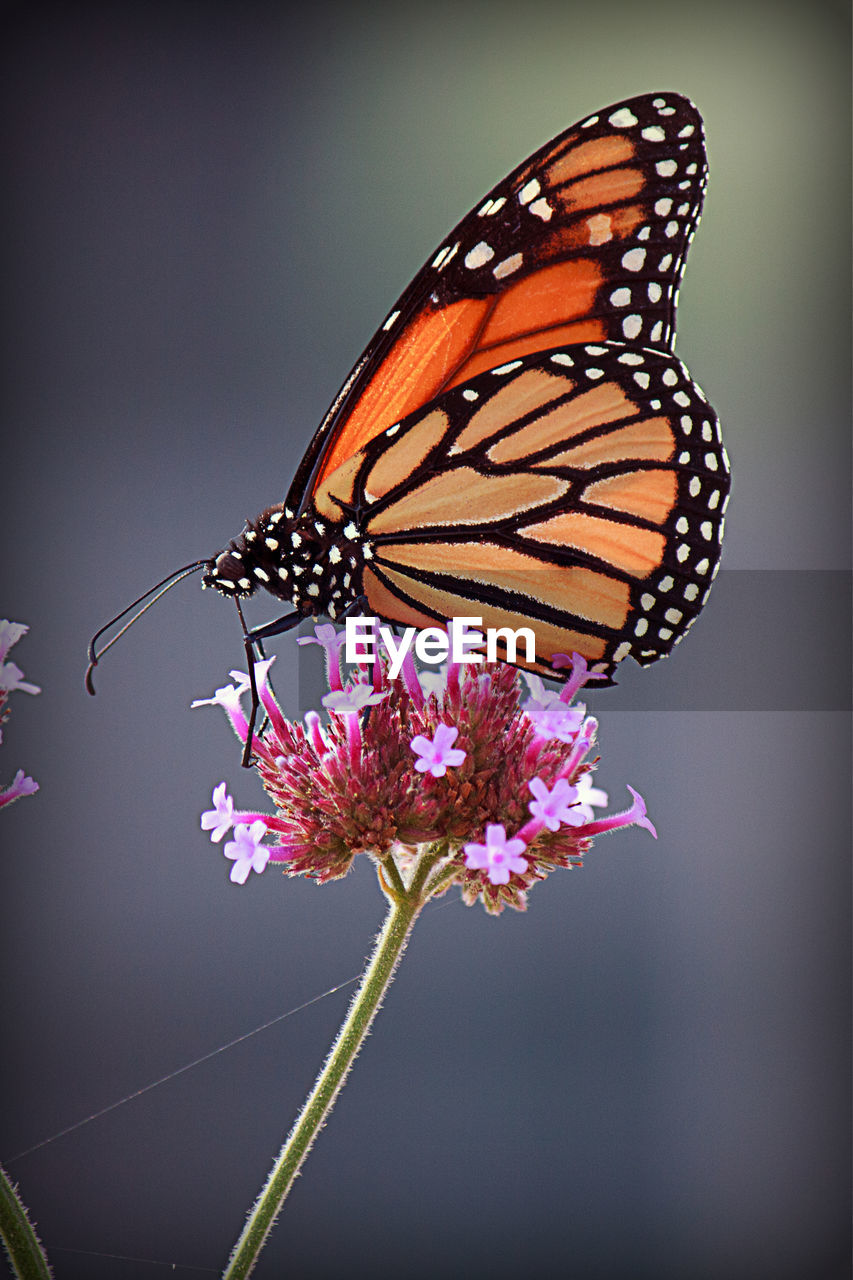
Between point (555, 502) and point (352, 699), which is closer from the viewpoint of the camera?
point (352, 699)

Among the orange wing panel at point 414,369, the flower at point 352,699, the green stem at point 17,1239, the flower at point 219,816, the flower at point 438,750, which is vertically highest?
the orange wing panel at point 414,369

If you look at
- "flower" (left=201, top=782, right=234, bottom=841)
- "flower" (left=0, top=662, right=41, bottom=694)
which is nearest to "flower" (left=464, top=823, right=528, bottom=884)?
"flower" (left=201, top=782, right=234, bottom=841)

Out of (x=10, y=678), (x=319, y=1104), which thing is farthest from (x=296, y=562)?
(x=319, y=1104)

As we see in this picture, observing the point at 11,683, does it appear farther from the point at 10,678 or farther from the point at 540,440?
the point at 540,440

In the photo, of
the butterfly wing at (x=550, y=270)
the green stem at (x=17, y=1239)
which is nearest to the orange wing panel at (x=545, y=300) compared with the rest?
the butterfly wing at (x=550, y=270)

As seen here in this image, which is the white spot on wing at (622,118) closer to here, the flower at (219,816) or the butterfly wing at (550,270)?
the butterfly wing at (550,270)

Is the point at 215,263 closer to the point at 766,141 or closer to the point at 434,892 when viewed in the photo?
the point at 766,141

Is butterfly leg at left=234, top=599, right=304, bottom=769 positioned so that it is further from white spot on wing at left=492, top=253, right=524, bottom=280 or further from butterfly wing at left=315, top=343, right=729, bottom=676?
white spot on wing at left=492, top=253, right=524, bottom=280
